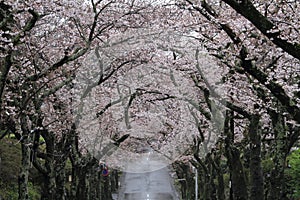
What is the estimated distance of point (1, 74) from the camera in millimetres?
6680

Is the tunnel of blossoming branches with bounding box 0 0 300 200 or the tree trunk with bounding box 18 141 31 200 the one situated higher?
the tunnel of blossoming branches with bounding box 0 0 300 200

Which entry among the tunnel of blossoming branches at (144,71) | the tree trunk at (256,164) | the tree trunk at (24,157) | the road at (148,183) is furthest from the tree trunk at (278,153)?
the road at (148,183)

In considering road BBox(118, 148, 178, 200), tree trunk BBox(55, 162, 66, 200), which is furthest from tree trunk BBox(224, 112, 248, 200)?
road BBox(118, 148, 178, 200)

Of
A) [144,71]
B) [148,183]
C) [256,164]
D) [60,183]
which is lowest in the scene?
[60,183]

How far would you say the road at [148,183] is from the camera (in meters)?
41.0

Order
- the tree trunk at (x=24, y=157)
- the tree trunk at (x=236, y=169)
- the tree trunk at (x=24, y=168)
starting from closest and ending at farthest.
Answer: the tree trunk at (x=24, y=157) < the tree trunk at (x=24, y=168) < the tree trunk at (x=236, y=169)

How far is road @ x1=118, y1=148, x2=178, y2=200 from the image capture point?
135 feet

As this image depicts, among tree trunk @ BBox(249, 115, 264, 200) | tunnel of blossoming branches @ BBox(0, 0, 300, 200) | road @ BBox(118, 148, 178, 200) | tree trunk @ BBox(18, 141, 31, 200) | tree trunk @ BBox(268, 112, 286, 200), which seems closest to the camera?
tunnel of blossoming branches @ BBox(0, 0, 300, 200)

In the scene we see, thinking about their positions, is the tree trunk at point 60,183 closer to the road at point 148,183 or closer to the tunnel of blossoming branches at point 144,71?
the tunnel of blossoming branches at point 144,71

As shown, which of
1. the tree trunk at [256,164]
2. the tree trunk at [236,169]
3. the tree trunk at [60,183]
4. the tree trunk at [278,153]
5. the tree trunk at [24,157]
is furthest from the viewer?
the tree trunk at [60,183]

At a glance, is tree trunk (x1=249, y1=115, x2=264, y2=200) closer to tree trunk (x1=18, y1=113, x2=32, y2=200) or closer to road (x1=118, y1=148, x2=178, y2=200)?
tree trunk (x1=18, y1=113, x2=32, y2=200)

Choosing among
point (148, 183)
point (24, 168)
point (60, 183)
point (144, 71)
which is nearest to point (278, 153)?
point (24, 168)

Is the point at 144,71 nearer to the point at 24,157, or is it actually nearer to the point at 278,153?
the point at 278,153

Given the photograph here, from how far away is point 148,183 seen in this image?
167 ft
